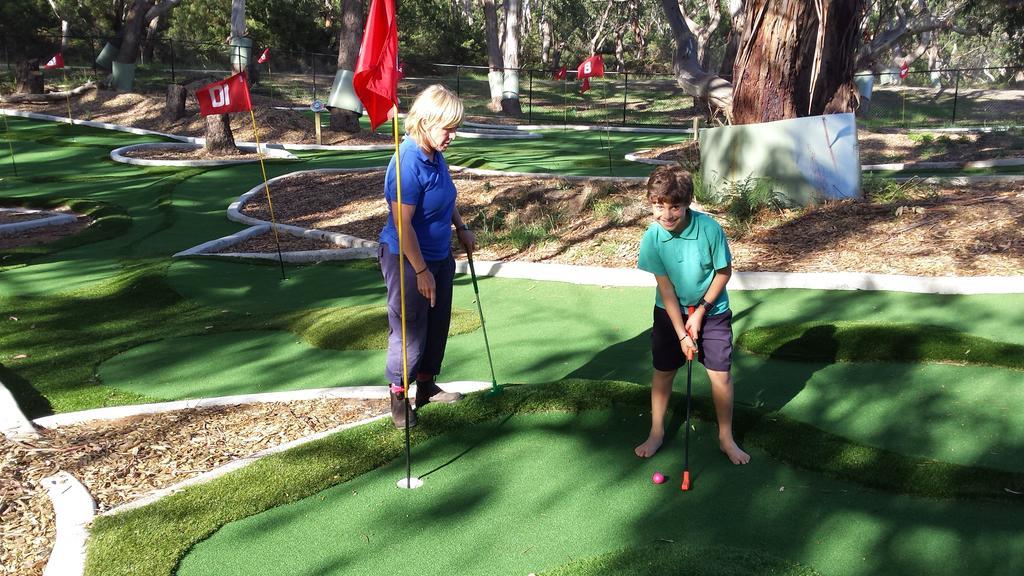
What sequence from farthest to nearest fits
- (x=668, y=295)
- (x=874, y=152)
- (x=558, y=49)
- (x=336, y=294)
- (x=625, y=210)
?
1. (x=558, y=49)
2. (x=874, y=152)
3. (x=625, y=210)
4. (x=336, y=294)
5. (x=668, y=295)

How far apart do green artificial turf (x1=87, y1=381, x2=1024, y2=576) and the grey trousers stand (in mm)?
411

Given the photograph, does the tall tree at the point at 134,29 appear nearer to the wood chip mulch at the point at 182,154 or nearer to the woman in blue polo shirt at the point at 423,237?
the wood chip mulch at the point at 182,154

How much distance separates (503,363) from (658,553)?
2.68 m

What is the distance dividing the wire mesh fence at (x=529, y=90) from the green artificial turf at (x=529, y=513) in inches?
840

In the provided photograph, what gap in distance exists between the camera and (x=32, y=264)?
1007cm

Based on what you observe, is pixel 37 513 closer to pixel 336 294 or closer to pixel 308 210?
pixel 336 294

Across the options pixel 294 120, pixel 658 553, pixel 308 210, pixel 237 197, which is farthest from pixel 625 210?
pixel 294 120

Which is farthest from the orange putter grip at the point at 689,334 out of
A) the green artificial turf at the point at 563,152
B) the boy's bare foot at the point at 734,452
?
the green artificial turf at the point at 563,152

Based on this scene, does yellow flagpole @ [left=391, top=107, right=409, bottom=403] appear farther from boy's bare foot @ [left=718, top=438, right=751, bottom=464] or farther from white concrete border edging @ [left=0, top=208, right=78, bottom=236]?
white concrete border edging @ [left=0, top=208, right=78, bottom=236]

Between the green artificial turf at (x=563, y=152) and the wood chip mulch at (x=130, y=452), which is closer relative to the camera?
the wood chip mulch at (x=130, y=452)

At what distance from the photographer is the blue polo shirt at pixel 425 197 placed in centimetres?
404

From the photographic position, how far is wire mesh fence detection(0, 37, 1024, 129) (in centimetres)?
2936

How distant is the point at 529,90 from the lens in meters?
38.7

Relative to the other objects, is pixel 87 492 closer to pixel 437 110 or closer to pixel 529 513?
pixel 529 513
